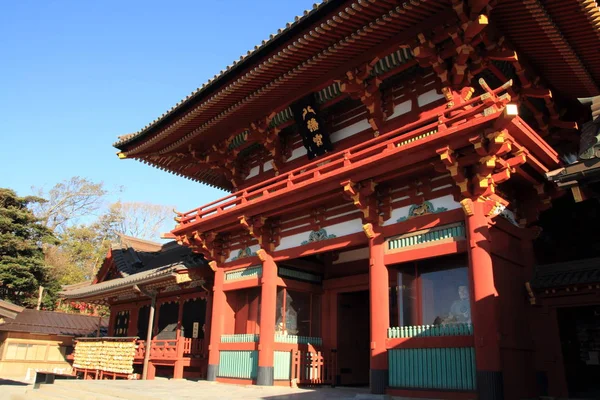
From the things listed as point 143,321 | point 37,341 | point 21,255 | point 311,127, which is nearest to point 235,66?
point 311,127

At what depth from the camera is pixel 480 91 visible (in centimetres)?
1187

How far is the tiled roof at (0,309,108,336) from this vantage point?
2639 centimetres

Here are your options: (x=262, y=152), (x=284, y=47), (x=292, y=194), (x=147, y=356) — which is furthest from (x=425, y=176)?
(x=147, y=356)

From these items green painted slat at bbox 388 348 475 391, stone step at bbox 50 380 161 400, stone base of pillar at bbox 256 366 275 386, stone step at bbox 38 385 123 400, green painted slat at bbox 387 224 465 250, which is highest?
green painted slat at bbox 387 224 465 250

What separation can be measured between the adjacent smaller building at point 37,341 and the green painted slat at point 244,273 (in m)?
12.5

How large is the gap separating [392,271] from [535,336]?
3.45 m

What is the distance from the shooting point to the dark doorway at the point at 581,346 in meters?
11.3

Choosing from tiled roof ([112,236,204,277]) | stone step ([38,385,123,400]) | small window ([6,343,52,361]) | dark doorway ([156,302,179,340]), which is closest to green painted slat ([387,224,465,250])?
stone step ([38,385,123,400])

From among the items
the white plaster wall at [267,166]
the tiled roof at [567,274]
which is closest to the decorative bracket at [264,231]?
the white plaster wall at [267,166]

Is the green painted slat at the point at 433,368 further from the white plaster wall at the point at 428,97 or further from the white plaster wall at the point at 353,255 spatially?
the white plaster wall at the point at 428,97

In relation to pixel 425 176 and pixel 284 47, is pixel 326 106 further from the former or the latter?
pixel 425 176

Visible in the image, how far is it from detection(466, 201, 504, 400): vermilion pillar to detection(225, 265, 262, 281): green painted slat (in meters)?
7.19

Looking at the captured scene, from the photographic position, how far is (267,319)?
1425 centimetres

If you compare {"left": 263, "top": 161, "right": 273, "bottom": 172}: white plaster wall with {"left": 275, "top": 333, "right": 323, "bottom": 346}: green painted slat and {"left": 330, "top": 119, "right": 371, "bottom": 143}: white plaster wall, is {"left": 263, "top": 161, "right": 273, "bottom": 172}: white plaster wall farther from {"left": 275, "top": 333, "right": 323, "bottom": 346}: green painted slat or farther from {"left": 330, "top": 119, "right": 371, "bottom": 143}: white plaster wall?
{"left": 275, "top": 333, "right": 323, "bottom": 346}: green painted slat
